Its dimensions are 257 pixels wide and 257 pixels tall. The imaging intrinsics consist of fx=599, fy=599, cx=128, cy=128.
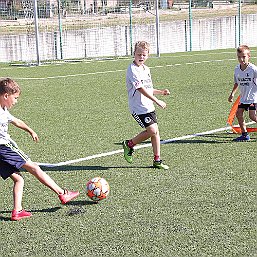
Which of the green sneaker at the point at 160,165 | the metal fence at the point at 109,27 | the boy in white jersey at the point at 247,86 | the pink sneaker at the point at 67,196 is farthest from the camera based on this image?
the metal fence at the point at 109,27

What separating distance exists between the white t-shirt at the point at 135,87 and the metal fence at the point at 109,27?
15.8 m

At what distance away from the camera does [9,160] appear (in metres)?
5.53

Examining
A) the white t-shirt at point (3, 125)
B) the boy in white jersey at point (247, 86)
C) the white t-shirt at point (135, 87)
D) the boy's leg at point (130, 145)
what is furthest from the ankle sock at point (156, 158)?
the white t-shirt at point (3, 125)

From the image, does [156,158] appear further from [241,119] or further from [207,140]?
[241,119]

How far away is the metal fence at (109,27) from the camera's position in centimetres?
2612

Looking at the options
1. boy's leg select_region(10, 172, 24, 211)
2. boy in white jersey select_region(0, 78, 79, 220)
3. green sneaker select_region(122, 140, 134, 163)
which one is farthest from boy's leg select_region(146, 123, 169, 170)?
boy's leg select_region(10, 172, 24, 211)

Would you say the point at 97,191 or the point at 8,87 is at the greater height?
the point at 8,87

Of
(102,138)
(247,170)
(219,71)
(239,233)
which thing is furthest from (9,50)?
(239,233)

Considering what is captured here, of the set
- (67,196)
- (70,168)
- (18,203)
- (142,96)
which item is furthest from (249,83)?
(18,203)

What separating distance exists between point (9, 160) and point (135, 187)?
148 centimetres

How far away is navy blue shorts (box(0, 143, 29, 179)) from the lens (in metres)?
5.52

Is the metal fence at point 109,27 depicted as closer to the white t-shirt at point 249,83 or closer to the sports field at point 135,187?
the sports field at point 135,187

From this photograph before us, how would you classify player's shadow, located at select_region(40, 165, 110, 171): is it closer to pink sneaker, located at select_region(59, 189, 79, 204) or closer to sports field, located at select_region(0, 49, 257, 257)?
sports field, located at select_region(0, 49, 257, 257)

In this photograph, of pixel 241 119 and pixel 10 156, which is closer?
pixel 10 156
